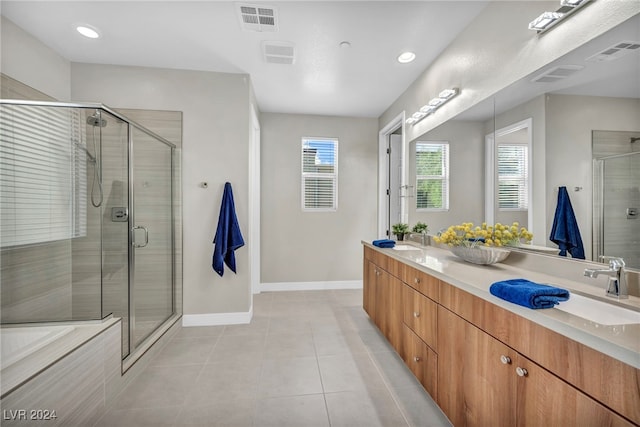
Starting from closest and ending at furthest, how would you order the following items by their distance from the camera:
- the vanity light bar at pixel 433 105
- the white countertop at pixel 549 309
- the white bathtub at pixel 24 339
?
the white countertop at pixel 549 309 → the white bathtub at pixel 24 339 → the vanity light bar at pixel 433 105

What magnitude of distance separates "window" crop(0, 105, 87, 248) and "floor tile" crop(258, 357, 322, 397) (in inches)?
76.1

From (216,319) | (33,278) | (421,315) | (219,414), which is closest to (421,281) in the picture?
(421,315)

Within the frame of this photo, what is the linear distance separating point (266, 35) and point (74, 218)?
89.3 inches

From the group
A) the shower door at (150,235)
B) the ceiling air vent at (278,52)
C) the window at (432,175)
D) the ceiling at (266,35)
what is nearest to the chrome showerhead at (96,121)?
the shower door at (150,235)

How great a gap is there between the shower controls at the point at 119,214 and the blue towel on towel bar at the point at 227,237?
83 centimetres

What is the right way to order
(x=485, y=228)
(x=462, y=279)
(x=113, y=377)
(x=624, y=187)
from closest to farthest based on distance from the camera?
(x=624, y=187) → (x=462, y=279) → (x=113, y=377) → (x=485, y=228)

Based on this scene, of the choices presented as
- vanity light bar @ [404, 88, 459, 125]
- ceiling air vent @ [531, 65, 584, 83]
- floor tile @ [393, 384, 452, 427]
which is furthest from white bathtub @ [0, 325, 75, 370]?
vanity light bar @ [404, 88, 459, 125]

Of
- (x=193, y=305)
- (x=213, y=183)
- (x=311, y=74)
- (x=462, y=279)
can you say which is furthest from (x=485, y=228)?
(x=193, y=305)

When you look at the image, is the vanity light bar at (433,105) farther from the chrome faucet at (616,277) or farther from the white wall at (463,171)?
the chrome faucet at (616,277)

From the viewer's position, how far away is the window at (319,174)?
4285 millimetres

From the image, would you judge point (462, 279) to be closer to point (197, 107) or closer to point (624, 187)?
point (624, 187)

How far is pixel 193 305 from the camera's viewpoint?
2.95 m

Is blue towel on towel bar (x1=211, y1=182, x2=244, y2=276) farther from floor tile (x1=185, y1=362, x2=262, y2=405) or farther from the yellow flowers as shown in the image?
the yellow flowers

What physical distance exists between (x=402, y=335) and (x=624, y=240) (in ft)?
4.66
